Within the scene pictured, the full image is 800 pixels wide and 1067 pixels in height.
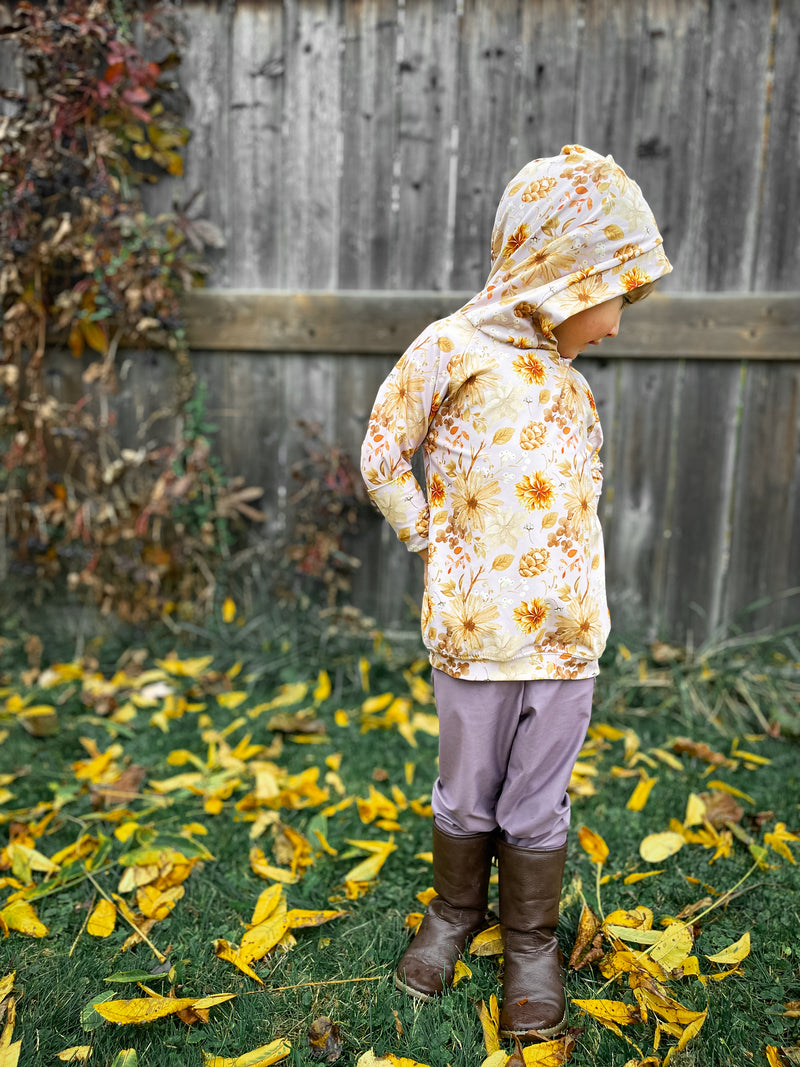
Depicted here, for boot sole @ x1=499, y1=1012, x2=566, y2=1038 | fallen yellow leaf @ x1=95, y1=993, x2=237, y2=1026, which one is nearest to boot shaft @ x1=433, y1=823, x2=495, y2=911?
boot sole @ x1=499, y1=1012, x2=566, y2=1038

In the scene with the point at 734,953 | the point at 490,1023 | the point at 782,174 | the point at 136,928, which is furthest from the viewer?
the point at 782,174

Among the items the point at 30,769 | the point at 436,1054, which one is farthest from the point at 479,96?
the point at 436,1054

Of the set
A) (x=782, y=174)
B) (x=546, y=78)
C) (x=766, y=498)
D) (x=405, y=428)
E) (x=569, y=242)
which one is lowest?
(x=766, y=498)

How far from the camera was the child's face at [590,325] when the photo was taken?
1.44 m

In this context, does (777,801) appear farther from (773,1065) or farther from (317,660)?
(317,660)

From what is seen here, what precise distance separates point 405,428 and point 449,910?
0.96 m

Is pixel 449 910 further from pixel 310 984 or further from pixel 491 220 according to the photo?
pixel 491 220

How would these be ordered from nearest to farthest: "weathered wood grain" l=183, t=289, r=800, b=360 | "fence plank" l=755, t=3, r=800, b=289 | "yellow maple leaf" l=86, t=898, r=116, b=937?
"yellow maple leaf" l=86, t=898, r=116, b=937 < "fence plank" l=755, t=3, r=800, b=289 < "weathered wood grain" l=183, t=289, r=800, b=360

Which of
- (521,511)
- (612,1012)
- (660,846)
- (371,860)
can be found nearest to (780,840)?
(660,846)

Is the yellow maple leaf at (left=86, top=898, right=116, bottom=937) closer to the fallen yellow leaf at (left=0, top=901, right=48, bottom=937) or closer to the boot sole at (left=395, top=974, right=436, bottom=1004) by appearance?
the fallen yellow leaf at (left=0, top=901, right=48, bottom=937)

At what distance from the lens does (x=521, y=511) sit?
143 cm

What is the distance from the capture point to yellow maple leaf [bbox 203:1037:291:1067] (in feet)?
4.37

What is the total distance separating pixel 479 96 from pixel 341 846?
252 cm

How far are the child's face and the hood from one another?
0.13ft
